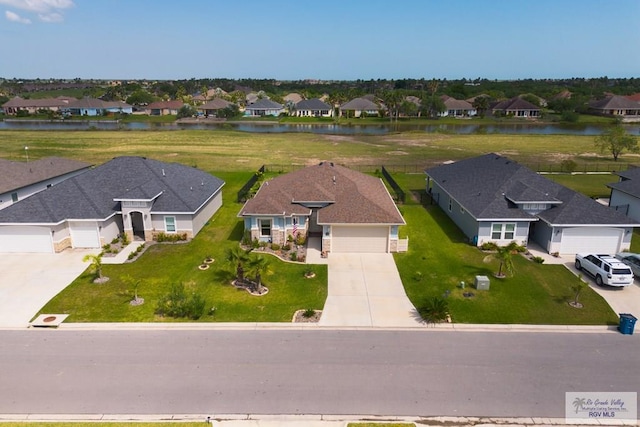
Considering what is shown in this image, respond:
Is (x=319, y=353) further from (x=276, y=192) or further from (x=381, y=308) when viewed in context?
(x=276, y=192)

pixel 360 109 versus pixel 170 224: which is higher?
pixel 360 109

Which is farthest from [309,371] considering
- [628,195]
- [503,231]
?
[628,195]

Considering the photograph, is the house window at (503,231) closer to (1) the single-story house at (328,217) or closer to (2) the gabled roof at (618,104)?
(1) the single-story house at (328,217)

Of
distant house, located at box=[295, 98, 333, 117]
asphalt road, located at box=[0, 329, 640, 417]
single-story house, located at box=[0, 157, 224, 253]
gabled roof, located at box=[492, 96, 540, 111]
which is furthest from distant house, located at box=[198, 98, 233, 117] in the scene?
asphalt road, located at box=[0, 329, 640, 417]

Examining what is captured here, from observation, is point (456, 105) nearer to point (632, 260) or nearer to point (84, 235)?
point (632, 260)

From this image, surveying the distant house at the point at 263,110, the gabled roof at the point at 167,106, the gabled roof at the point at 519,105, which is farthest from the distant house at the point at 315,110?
Answer: the gabled roof at the point at 519,105

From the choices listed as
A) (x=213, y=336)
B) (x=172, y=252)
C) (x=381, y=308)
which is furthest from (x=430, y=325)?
(x=172, y=252)
